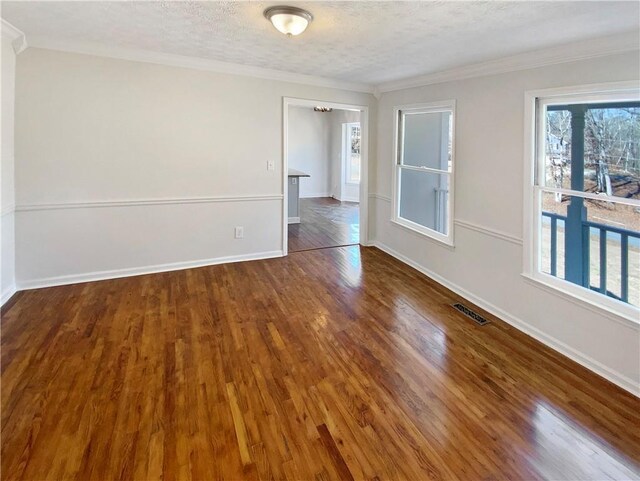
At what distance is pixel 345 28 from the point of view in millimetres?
2699

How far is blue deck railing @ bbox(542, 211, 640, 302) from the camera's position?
248 cm

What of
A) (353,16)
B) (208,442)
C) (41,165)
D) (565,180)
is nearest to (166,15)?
(353,16)

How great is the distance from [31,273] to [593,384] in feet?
15.9

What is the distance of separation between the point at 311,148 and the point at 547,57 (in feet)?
25.4

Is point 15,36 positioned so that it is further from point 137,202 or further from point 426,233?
point 426,233

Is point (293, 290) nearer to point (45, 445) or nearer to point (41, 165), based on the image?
point (45, 445)

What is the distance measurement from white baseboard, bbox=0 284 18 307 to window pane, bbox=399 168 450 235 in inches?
175

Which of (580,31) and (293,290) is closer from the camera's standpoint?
(580,31)

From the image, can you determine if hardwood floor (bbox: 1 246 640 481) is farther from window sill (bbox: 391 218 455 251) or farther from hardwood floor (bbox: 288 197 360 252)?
hardwood floor (bbox: 288 197 360 252)

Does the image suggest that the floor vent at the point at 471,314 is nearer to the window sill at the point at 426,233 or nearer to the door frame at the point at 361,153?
the window sill at the point at 426,233

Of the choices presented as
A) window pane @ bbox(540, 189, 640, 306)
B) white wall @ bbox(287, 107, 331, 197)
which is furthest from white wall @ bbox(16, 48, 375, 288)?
white wall @ bbox(287, 107, 331, 197)

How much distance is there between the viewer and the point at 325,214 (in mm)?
Result: 7984

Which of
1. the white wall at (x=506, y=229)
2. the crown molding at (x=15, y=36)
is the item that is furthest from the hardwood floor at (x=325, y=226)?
the crown molding at (x=15, y=36)

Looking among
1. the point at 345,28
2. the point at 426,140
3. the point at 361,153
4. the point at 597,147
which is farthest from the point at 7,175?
the point at 597,147
